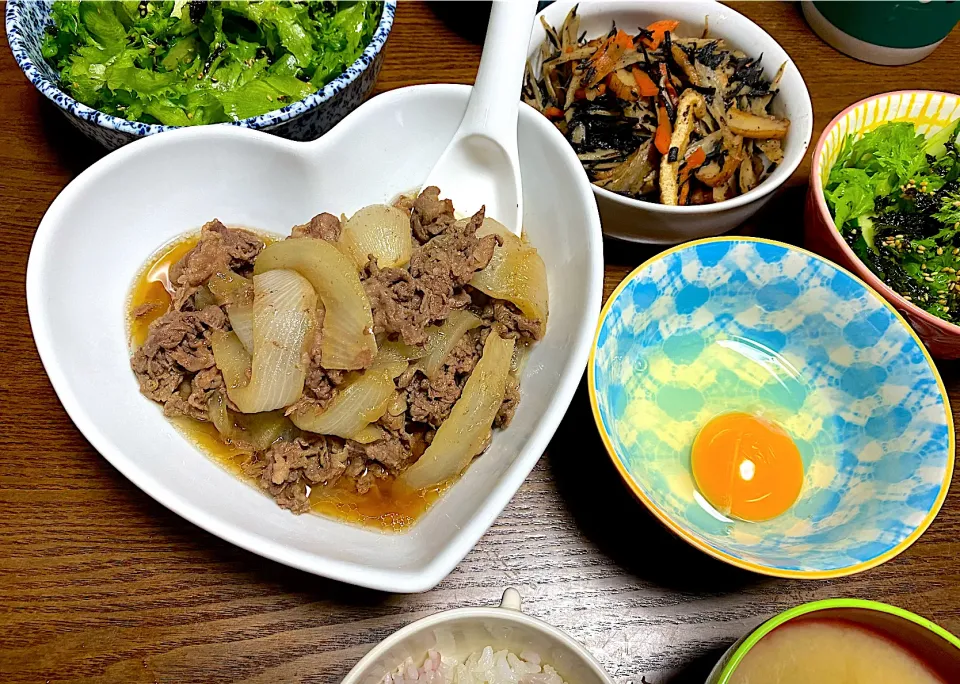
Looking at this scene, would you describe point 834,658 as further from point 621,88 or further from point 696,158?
point 621,88

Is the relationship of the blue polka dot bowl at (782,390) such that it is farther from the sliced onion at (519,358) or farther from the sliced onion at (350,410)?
the sliced onion at (350,410)

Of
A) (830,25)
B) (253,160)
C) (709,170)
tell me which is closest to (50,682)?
(253,160)

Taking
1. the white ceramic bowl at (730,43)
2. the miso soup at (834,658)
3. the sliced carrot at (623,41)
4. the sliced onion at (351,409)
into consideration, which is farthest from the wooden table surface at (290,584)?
the sliced carrot at (623,41)

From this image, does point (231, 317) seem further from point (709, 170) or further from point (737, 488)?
point (709, 170)

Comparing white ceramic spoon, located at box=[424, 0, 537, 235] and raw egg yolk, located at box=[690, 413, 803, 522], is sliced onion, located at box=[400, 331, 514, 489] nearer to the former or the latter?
white ceramic spoon, located at box=[424, 0, 537, 235]

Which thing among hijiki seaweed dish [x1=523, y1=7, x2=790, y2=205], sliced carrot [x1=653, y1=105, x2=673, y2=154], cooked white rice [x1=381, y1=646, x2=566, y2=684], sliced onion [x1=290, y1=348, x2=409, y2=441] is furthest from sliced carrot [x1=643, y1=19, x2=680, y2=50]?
cooked white rice [x1=381, y1=646, x2=566, y2=684]

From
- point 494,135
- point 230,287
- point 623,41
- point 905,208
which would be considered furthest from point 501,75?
point 905,208

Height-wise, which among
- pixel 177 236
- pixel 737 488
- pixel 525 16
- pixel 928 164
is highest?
pixel 525 16
